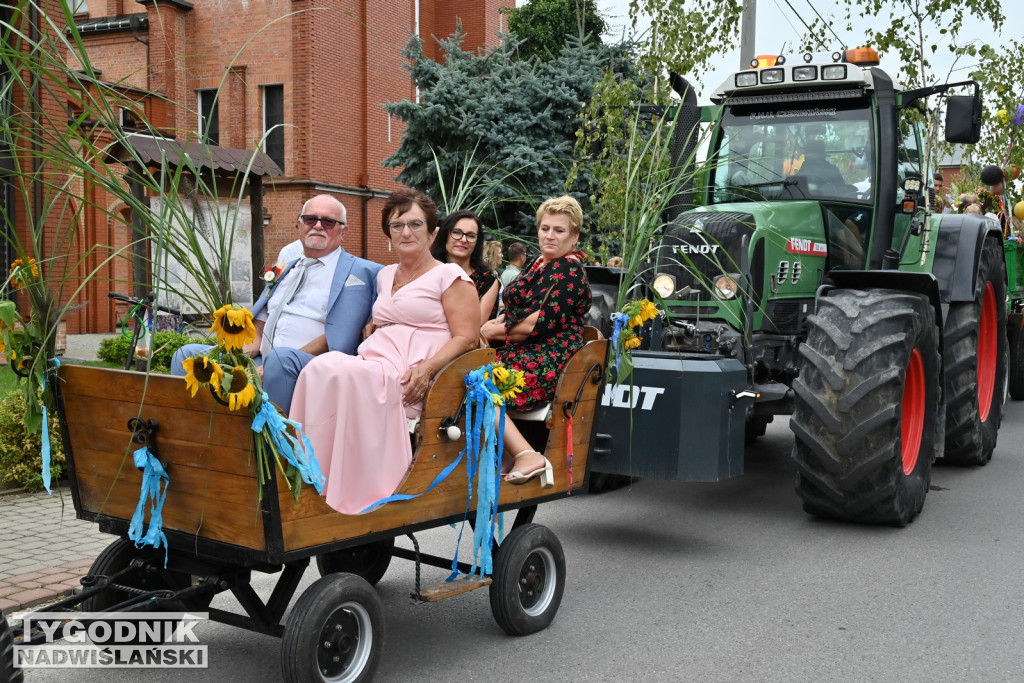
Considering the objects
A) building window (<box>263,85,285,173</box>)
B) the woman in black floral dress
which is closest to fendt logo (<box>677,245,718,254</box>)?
the woman in black floral dress

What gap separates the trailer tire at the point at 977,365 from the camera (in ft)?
25.3

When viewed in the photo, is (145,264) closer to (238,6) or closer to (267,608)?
(267,608)

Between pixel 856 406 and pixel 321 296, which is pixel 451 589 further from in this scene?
pixel 856 406

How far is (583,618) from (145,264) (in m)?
2.59

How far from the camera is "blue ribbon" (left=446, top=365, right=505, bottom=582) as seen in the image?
4270 mm

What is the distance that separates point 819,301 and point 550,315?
7.47ft

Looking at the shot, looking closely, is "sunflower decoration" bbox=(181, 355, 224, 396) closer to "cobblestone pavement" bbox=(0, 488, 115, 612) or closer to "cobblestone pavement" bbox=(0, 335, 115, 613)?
"cobblestone pavement" bbox=(0, 335, 115, 613)

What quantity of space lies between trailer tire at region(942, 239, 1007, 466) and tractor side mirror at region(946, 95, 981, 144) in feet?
4.37

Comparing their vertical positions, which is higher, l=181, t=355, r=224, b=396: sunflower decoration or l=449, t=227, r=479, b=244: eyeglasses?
l=449, t=227, r=479, b=244: eyeglasses

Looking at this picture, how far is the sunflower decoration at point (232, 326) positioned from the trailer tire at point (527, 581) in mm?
1780

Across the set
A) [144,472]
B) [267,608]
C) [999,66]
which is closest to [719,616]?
[267,608]

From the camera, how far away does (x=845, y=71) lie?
7.18m

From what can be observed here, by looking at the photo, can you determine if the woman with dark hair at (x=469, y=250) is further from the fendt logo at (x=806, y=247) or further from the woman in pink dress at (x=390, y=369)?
the fendt logo at (x=806, y=247)

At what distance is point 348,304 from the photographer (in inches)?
179
